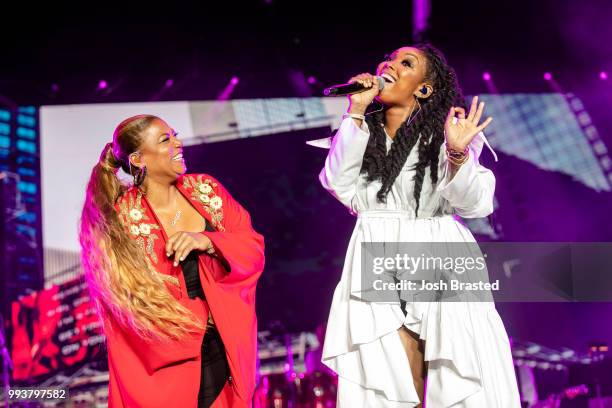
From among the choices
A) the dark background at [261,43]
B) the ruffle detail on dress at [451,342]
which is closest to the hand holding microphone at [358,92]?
the ruffle detail on dress at [451,342]

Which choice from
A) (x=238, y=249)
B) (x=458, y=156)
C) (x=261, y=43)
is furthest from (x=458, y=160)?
(x=261, y=43)

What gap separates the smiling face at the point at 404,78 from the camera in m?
2.27

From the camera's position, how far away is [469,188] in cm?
195

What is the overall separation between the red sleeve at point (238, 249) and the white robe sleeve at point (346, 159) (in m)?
0.54

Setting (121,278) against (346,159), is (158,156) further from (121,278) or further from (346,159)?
(346,159)

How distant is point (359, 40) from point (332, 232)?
5.83 ft

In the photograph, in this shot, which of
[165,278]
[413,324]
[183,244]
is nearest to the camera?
[413,324]

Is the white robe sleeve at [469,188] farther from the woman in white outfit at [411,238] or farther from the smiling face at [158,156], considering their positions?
the smiling face at [158,156]

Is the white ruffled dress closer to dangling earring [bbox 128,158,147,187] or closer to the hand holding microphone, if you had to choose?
the hand holding microphone

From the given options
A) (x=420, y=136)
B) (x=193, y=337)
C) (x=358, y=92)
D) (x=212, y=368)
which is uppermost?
(x=358, y=92)

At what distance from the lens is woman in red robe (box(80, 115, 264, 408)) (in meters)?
2.37

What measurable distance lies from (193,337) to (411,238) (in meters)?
0.91

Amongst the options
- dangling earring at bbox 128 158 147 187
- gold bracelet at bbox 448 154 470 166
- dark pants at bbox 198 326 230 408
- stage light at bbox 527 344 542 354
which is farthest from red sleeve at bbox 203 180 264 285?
stage light at bbox 527 344 542 354

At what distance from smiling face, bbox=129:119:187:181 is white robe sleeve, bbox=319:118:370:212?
0.79 m
